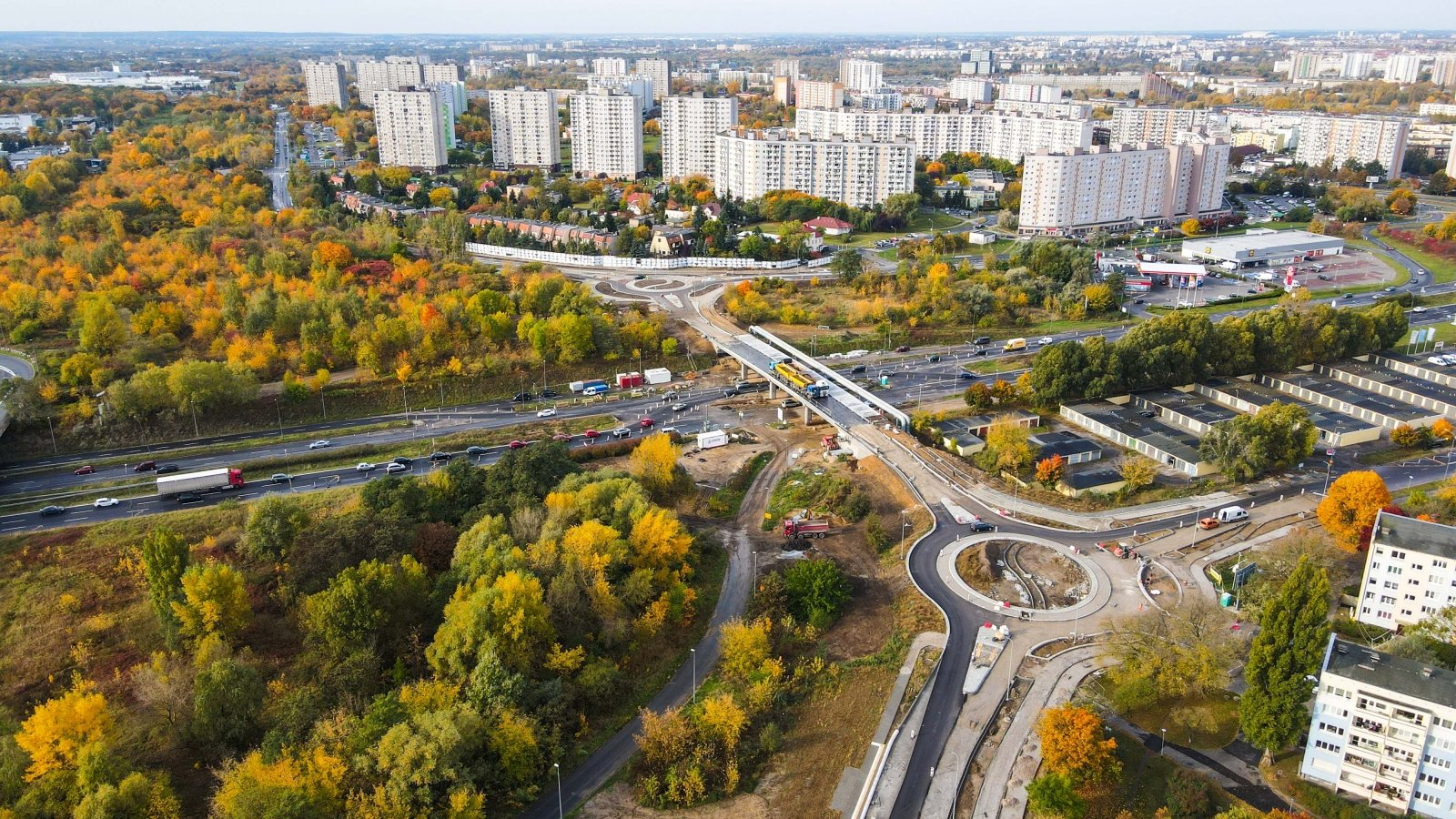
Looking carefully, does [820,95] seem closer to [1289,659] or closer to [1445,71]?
[1445,71]

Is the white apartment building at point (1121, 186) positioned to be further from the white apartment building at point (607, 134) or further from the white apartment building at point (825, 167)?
the white apartment building at point (607, 134)

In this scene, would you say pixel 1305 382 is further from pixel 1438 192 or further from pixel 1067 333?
pixel 1438 192

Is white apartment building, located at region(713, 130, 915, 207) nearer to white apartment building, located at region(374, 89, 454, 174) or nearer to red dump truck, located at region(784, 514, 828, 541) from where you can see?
white apartment building, located at region(374, 89, 454, 174)

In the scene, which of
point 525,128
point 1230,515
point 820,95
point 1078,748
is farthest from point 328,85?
point 1078,748

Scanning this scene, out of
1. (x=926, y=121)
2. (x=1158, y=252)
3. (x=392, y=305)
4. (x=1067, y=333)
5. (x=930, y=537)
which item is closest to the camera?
(x=930, y=537)

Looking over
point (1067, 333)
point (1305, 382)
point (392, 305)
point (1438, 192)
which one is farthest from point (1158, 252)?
point (392, 305)

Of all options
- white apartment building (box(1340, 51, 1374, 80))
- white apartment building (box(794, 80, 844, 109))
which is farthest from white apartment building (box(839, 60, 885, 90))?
white apartment building (box(1340, 51, 1374, 80))
